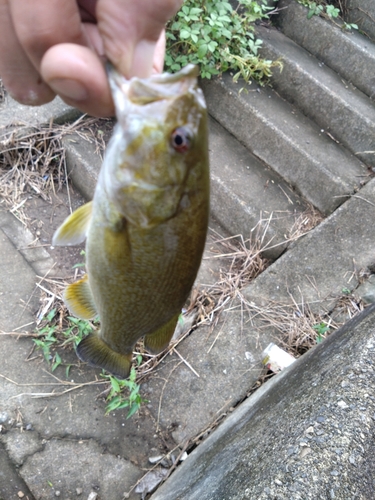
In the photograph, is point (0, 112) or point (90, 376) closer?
point (90, 376)

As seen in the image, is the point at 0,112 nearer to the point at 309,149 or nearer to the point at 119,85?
the point at 309,149

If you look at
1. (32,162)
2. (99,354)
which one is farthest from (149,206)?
(32,162)

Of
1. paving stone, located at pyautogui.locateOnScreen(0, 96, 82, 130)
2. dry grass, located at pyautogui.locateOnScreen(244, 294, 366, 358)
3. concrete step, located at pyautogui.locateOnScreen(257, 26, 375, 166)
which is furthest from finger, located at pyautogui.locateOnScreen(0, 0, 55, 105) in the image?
concrete step, located at pyautogui.locateOnScreen(257, 26, 375, 166)

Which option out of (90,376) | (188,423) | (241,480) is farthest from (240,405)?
(241,480)

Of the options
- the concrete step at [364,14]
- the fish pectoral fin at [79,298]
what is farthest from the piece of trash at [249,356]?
the concrete step at [364,14]

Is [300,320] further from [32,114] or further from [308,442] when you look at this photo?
[32,114]
